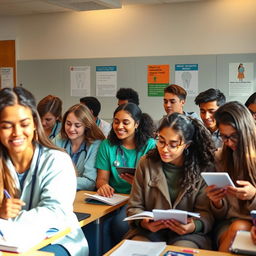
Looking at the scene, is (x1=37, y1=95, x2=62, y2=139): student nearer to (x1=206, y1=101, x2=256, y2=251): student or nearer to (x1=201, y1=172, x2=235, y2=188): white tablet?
(x1=206, y1=101, x2=256, y2=251): student

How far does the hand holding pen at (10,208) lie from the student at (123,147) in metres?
1.52

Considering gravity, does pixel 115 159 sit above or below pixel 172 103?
below

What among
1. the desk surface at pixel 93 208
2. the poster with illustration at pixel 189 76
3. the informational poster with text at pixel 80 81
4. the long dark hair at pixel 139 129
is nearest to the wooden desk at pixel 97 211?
the desk surface at pixel 93 208

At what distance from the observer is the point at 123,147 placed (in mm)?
3781

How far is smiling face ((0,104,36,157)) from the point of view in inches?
87.5

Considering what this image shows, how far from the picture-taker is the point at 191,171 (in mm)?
2717

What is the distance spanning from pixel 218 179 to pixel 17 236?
3.66ft

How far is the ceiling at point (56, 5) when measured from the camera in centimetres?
586

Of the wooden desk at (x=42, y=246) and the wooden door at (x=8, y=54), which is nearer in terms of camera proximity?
the wooden desk at (x=42, y=246)

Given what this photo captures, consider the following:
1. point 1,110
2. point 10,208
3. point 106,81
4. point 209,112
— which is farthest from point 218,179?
point 106,81

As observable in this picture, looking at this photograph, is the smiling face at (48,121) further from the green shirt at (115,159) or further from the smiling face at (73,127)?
the green shirt at (115,159)

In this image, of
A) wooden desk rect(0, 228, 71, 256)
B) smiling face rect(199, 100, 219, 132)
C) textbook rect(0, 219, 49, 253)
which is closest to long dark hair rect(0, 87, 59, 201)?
textbook rect(0, 219, 49, 253)

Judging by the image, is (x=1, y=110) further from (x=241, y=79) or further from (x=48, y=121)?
(x=241, y=79)

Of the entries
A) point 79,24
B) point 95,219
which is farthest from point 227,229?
point 79,24
